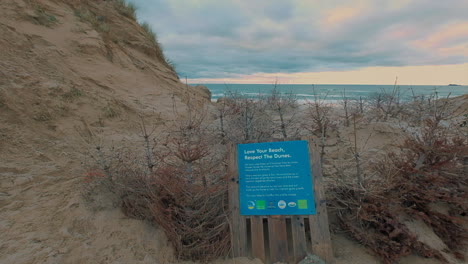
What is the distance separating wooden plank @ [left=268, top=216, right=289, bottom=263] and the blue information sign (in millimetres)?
96

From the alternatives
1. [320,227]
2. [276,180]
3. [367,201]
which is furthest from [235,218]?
[367,201]

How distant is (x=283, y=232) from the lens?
2928mm

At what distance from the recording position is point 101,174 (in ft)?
10.9

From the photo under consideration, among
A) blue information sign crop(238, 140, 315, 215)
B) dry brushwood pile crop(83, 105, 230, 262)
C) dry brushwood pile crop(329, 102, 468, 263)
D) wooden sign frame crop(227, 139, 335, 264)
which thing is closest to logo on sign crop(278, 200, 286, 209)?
blue information sign crop(238, 140, 315, 215)

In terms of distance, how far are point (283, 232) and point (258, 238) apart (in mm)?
285

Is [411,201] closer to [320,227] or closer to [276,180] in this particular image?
[320,227]

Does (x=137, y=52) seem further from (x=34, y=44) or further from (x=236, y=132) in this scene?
(x=236, y=132)

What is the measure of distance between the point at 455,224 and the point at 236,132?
350 cm

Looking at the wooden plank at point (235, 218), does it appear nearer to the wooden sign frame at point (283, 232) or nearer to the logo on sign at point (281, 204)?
the wooden sign frame at point (283, 232)

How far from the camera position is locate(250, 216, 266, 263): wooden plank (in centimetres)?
295

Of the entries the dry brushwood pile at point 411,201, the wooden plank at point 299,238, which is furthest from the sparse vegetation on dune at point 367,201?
the wooden plank at point 299,238

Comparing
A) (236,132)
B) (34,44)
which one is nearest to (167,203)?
(236,132)

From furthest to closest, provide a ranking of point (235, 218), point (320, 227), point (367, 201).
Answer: point (367, 201), point (235, 218), point (320, 227)

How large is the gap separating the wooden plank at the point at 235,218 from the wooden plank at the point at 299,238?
54cm
